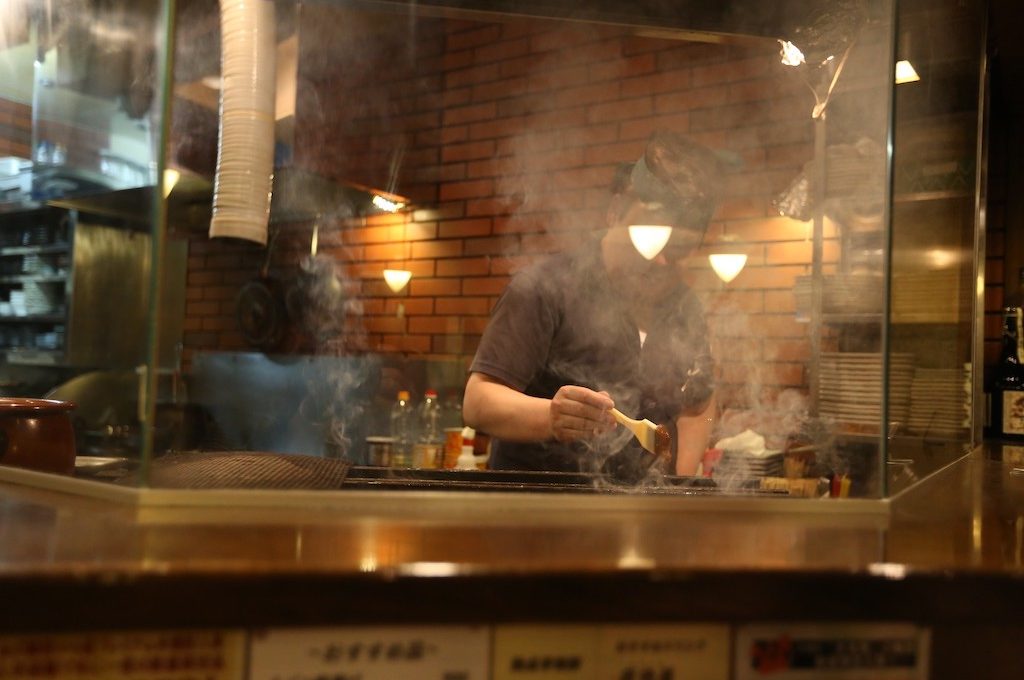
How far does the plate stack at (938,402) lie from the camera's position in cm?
158

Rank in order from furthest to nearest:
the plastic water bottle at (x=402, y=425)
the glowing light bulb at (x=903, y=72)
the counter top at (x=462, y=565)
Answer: the plastic water bottle at (x=402, y=425)
the glowing light bulb at (x=903, y=72)
the counter top at (x=462, y=565)

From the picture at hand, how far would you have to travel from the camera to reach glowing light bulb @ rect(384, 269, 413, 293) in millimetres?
3875

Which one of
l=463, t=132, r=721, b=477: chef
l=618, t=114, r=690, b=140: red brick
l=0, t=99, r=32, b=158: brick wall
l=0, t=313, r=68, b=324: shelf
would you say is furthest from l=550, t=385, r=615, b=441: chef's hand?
l=0, t=313, r=68, b=324: shelf

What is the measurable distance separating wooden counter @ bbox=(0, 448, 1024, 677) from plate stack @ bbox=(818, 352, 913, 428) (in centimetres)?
24

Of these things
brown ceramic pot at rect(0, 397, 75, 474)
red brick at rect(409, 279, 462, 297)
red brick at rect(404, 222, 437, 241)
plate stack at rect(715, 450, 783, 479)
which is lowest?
plate stack at rect(715, 450, 783, 479)

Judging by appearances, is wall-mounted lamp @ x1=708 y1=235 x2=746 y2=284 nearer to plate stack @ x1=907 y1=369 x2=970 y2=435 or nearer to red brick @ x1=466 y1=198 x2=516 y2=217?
plate stack @ x1=907 y1=369 x2=970 y2=435

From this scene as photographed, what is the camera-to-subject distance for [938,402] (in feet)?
5.94

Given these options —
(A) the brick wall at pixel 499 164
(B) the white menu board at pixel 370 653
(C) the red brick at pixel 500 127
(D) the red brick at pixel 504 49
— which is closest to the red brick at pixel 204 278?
(A) the brick wall at pixel 499 164

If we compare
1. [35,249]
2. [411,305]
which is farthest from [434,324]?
[35,249]

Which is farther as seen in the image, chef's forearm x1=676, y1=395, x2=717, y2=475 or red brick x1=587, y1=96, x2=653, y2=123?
red brick x1=587, y1=96, x2=653, y2=123

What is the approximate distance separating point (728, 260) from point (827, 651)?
7.97 ft

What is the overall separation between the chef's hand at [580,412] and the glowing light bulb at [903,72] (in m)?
0.76

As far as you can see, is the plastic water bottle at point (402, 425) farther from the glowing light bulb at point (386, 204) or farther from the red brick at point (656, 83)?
the red brick at point (656, 83)

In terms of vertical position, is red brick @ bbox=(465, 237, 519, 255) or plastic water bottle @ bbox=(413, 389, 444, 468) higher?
red brick @ bbox=(465, 237, 519, 255)
